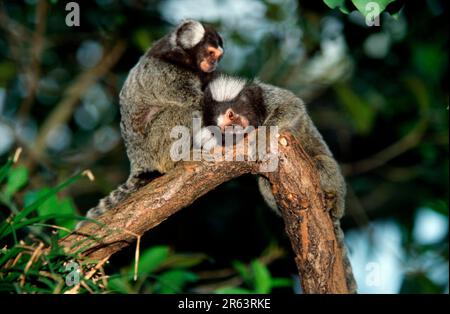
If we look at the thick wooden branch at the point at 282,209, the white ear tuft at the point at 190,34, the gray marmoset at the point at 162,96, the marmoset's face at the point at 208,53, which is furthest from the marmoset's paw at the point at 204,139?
the white ear tuft at the point at 190,34

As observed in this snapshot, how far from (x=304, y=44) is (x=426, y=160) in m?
2.02

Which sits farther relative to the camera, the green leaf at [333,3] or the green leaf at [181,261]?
the green leaf at [181,261]

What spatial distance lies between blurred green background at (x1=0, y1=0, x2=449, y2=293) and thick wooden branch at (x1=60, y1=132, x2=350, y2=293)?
65.5 inches

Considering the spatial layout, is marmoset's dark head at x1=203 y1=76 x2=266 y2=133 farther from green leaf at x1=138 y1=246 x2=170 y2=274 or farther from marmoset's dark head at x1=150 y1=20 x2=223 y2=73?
green leaf at x1=138 y1=246 x2=170 y2=274

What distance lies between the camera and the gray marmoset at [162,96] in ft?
14.0

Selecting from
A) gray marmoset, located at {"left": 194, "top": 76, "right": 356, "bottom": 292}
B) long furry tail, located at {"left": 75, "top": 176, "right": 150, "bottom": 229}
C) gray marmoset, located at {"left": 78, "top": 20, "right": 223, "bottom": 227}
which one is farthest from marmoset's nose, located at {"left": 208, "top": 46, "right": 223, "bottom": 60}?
long furry tail, located at {"left": 75, "top": 176, "right": 150, "bottom": 229}

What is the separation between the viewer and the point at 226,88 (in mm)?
4137

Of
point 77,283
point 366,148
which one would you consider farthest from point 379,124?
point 77,283

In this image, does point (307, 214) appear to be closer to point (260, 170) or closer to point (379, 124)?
point (260, 170)

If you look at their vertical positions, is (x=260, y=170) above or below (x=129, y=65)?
below

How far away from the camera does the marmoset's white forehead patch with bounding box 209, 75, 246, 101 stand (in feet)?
13.5

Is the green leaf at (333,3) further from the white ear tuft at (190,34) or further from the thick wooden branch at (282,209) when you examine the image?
the white ear tuft at (190,34)
